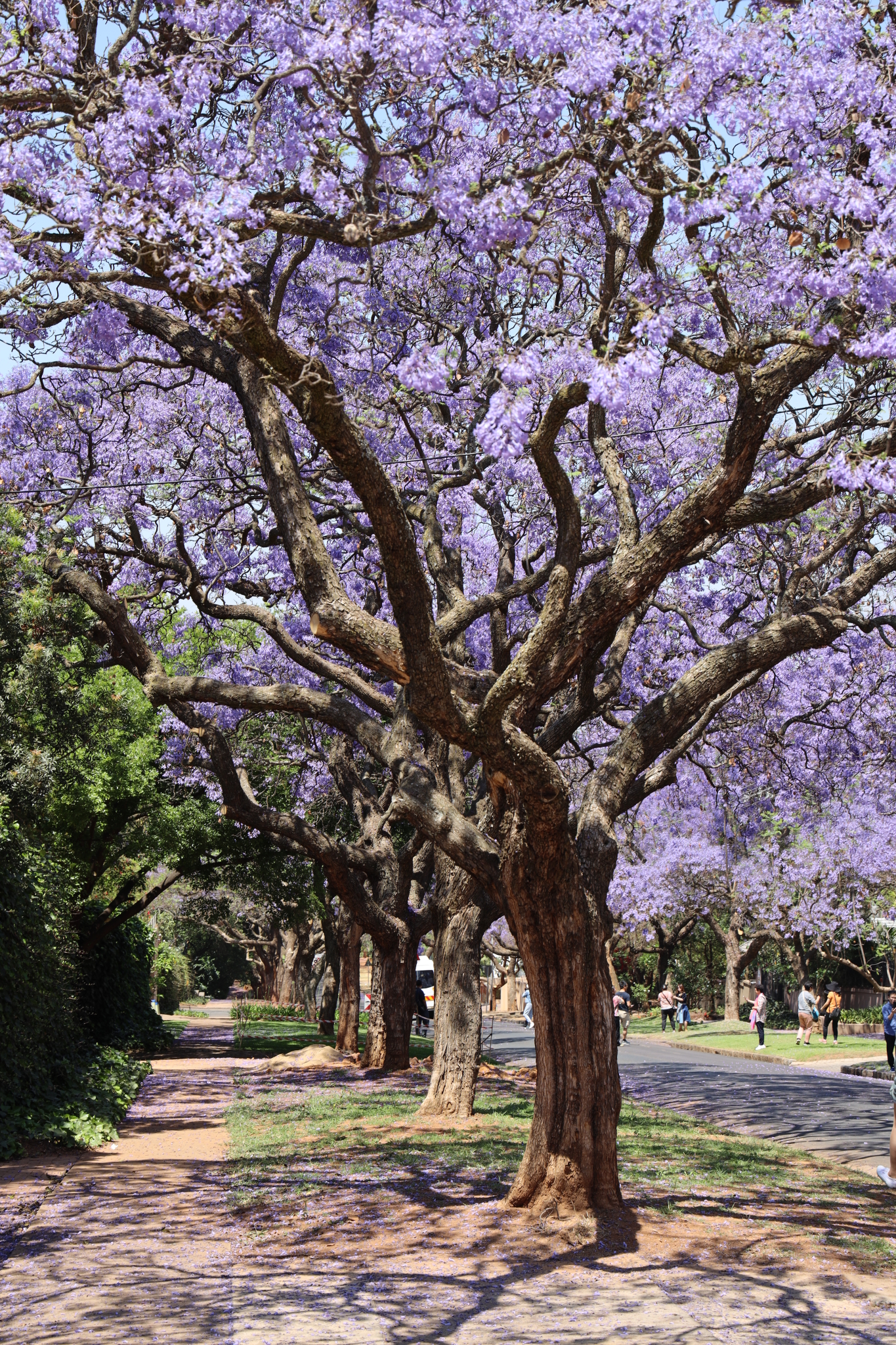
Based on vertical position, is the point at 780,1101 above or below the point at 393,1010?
Result: below

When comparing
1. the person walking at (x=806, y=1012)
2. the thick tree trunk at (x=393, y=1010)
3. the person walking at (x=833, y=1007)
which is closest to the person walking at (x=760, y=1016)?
the person walking at (x=806, y=1012)

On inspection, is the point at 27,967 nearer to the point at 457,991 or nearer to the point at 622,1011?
the point at 457,991

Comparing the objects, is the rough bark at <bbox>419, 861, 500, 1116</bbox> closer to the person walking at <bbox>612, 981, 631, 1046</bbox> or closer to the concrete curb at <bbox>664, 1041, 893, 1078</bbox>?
the concrete curb at <bbox>664, 1041, 893, 1078</bbox>

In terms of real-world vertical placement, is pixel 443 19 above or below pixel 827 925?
above

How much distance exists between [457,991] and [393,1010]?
699 cm

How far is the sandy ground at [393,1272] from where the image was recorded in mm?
5758

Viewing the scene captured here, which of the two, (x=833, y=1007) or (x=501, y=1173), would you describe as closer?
(x=501, y=1173)

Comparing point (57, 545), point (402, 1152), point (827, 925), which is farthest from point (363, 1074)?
point (827, 925)

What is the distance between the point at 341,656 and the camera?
18.6 meters

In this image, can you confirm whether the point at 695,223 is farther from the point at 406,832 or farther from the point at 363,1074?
the point at 406,832

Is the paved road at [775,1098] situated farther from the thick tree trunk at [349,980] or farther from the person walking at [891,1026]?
the thick tree trunk at [349,980]

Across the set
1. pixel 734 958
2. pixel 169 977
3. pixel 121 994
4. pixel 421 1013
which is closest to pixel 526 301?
pixel 121 994

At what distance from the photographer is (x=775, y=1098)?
1806 cm

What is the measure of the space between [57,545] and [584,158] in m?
7.46
